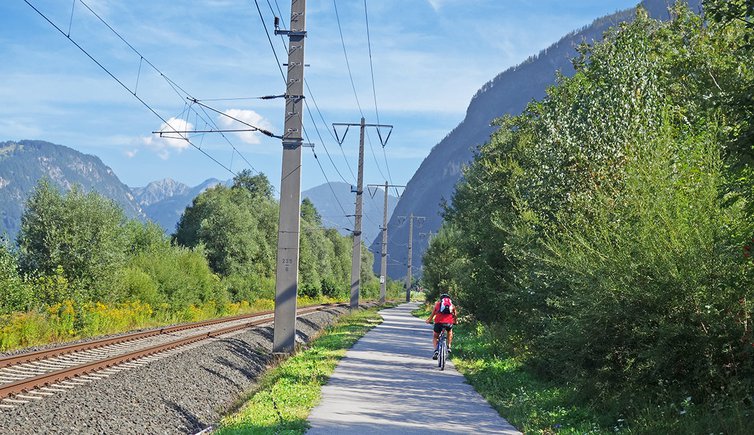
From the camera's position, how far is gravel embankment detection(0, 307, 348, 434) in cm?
1093

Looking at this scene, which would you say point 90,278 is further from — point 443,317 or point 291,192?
point 443,317

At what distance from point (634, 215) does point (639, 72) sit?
564 centimetres

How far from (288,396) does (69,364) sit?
20.3 feet

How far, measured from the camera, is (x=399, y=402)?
557 inches

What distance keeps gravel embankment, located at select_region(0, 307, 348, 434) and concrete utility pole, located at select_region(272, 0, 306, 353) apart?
4.35ft

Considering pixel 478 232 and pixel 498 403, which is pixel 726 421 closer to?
pixel 498 403

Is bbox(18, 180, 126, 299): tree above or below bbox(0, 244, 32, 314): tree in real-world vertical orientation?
above

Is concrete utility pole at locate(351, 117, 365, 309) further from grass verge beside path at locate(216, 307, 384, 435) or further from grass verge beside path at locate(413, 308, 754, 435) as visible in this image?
grass verge beside path at locate(413, 308, 754, 435)

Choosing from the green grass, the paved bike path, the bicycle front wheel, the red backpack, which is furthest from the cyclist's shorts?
the green grass

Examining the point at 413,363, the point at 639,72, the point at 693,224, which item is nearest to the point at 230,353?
the point at 413,363

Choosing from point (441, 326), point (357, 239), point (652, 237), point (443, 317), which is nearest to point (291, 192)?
point (443, 317)

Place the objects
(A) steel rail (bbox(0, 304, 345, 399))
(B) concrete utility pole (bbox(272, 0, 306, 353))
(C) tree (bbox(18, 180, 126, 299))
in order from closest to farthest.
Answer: (A) steel rail (bbox(0, 304, 345, 399)) < (B) concrete utility pole (bbox(272, 0, 306, 353)) < (C) tree (bbox(18, 180, 126, 299))

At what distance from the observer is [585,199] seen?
15.1 metres

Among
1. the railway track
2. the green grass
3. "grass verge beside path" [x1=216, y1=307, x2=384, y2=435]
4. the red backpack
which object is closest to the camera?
the green grass
